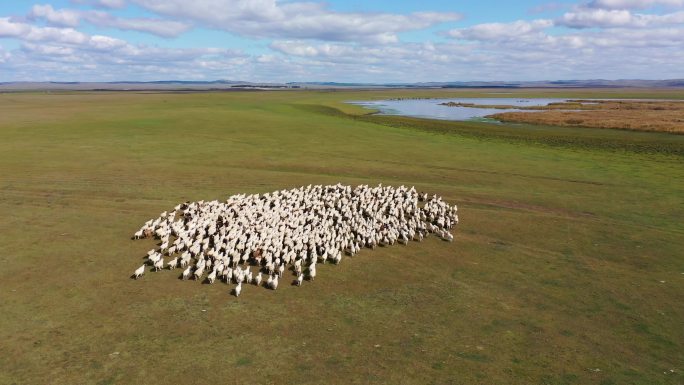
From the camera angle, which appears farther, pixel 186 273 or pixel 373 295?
pixel 186 273

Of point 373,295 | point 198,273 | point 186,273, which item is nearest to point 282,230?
point 198,273

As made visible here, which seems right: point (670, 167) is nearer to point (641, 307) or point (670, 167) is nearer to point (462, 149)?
point (462, 149)

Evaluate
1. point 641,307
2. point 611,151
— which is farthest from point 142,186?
point 611,151

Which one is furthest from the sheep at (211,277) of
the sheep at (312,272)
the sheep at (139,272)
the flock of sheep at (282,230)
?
the sheep at (312,272)

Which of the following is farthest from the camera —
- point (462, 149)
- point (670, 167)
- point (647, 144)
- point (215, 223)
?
point (647, 144)

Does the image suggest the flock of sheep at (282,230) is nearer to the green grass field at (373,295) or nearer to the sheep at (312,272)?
the sheep at (312,272)

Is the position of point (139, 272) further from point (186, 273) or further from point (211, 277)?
point (211, 277)
